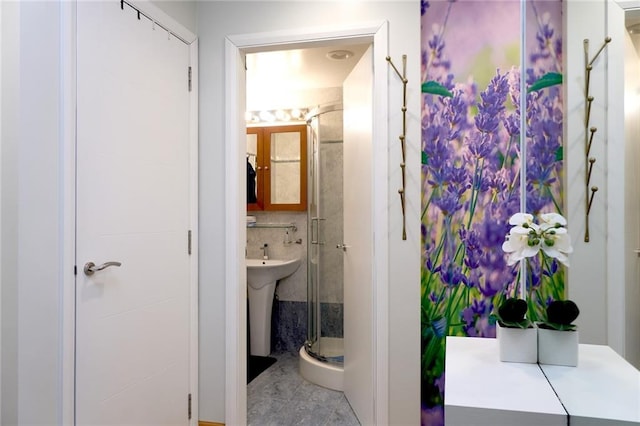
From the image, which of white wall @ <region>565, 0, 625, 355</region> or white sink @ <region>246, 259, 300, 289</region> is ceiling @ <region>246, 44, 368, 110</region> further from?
white wall @ <region>565, 0, 625, 355</region>

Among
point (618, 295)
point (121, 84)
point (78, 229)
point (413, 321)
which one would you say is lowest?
point (413, 321)

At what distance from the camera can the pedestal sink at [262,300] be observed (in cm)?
339

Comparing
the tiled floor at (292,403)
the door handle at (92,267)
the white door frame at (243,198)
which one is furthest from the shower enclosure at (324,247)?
the door handle at (92,267)

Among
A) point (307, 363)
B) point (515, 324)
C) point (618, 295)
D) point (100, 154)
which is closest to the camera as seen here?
point (618, 295)

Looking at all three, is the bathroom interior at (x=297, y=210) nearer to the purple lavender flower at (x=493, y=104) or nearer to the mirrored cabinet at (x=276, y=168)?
the mirrored cabinet at (x=276, y=168)

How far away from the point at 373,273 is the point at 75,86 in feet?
5.01

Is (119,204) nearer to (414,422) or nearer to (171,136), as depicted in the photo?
(171,136)

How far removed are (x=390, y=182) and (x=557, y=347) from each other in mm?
1109

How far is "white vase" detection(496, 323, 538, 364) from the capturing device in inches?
42.6

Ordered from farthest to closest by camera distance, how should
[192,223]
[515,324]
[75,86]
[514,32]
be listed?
[192,223] < [514,32] < [75,86] < [515,324]

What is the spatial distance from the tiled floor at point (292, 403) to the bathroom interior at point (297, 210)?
0.22ft

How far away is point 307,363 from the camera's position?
2975 millimetres

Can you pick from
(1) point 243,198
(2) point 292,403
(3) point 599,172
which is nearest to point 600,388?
(3) point 599,172

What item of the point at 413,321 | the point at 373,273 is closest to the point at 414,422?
the point at 413,321
